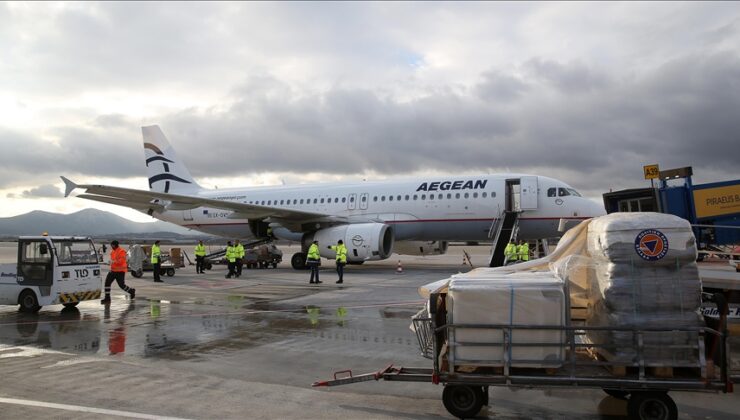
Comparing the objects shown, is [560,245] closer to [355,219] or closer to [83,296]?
[83,296]

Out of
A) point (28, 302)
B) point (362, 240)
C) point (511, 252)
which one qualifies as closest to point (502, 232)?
point (511, 252)

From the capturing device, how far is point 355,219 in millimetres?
23078

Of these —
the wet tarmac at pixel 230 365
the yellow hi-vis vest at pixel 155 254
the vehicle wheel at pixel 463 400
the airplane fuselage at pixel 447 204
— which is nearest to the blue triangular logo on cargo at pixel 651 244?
the wet tarmac at pixel 230 365

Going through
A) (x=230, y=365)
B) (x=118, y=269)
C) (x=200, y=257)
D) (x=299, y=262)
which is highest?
(x=200, y=257)

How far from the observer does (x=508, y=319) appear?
15.0ft

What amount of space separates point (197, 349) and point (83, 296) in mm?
5232

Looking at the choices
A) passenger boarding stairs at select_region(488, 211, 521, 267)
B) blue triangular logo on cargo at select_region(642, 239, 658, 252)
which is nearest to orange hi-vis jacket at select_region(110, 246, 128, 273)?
passenger boarding stairs at select_region(488, 211, 521, 267)

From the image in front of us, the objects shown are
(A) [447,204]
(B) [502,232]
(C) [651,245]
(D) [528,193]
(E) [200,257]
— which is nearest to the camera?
(C) [651,245]

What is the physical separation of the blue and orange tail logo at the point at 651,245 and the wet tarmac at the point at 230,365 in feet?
5.06

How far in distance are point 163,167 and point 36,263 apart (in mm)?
18638

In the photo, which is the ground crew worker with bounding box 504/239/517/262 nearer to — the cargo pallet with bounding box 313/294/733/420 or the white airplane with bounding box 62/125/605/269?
the white airplane with bounding box 62/125/605/269

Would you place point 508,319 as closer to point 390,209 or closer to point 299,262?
point 390,209

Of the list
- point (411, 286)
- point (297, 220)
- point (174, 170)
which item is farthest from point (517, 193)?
point (174, 170)

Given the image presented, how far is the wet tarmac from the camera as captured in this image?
504cm
